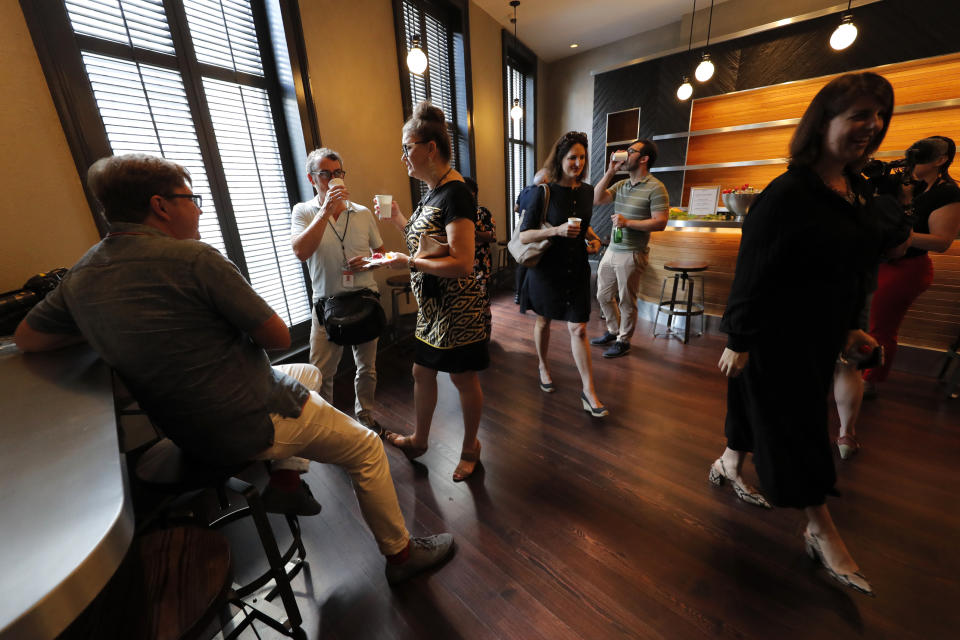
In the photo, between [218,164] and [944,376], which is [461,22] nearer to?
[218,164]

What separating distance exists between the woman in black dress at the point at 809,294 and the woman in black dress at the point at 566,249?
1039 millimetres

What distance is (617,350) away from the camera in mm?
3375

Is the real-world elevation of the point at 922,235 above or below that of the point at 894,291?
above

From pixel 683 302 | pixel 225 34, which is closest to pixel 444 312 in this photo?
pixel 225 34

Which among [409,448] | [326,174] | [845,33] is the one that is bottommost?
[409,448]

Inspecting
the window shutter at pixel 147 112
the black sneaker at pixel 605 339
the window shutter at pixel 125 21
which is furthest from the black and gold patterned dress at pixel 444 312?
the black sneaker at pixel 605 339

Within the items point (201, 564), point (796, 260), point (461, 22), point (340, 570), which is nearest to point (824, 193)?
point (796, 260)

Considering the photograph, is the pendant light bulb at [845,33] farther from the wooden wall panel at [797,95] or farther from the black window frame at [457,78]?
the black window frame at [457,78]

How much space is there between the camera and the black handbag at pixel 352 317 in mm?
1931

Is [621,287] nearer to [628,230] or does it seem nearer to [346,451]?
[628,230]

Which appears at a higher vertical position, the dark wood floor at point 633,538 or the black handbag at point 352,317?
the black handbag at point 352,317

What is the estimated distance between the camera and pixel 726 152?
5.18 meters

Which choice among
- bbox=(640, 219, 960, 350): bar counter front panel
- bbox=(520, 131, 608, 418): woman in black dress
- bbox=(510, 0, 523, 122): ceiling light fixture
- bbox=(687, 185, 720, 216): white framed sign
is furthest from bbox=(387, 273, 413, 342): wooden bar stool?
bbox=(510, 0, 523, 122): ceiling light fixture

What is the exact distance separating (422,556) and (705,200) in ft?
12.3
